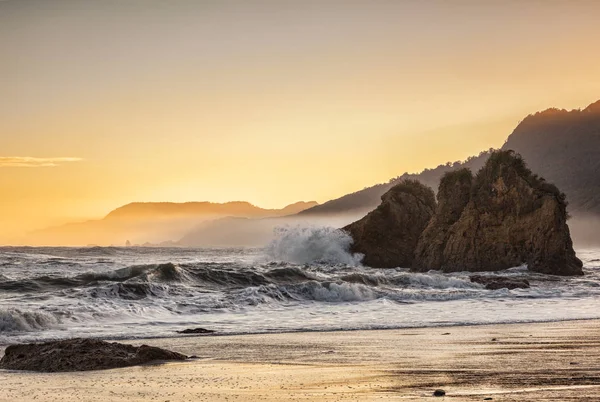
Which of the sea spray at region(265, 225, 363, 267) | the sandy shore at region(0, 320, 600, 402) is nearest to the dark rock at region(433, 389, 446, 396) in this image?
the sandy shore at region(0, 320, 600, 402)

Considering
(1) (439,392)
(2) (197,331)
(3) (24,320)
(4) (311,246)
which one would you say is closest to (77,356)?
(1) (439,392)

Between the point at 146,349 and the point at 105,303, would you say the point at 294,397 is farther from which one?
the point at 105,303

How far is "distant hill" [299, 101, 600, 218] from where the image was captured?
15200 cm

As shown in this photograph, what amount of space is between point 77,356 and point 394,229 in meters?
41.6

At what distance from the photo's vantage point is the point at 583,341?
16.4 metres

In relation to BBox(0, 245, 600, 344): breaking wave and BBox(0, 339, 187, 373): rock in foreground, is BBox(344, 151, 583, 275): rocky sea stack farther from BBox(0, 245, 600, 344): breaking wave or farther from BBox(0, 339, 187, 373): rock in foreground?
BBox(0, 339, 187, 373): rock in foreground

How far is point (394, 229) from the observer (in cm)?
5416

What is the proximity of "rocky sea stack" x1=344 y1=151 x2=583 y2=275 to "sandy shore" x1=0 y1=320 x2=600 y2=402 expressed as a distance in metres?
27.4

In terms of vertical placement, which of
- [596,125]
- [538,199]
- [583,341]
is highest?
[596,125]

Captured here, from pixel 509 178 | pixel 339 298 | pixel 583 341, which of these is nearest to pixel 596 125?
pixel 509 178

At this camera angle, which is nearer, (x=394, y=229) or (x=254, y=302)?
(x=254, y=302)

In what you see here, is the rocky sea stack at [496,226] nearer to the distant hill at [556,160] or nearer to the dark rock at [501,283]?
the dark rock at [501,283]

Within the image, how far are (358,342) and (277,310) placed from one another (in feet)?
32.2

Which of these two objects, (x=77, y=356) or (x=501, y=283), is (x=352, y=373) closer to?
(x=77, y=356)
